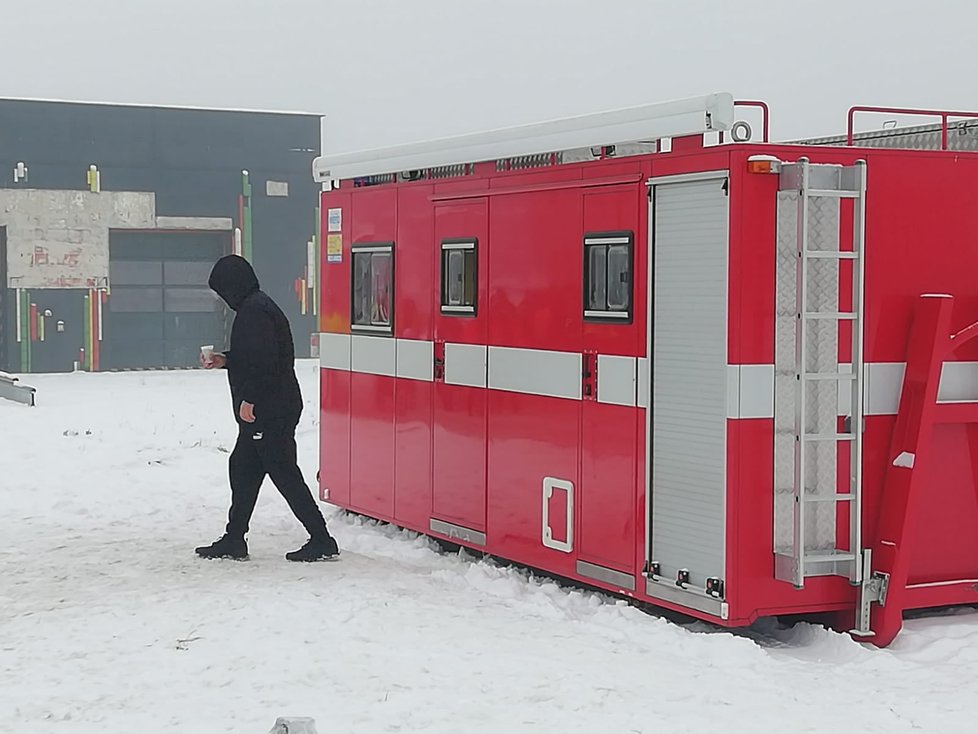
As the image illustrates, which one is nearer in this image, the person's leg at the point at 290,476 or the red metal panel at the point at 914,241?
the red metal panel at the point at 914,241

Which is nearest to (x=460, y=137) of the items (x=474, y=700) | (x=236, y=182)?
(x=474, y=700)

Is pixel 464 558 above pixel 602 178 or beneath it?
beneath

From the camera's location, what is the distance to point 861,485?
8.07m

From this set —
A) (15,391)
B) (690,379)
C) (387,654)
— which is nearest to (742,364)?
(690,379)

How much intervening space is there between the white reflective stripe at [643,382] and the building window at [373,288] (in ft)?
10.9

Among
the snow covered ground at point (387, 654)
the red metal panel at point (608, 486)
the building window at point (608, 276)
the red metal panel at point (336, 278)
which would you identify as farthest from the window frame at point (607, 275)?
the red metal panel at point (336, 278)

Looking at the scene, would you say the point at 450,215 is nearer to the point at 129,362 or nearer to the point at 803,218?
the point at 803,218

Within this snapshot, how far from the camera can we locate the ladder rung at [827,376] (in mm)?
7784

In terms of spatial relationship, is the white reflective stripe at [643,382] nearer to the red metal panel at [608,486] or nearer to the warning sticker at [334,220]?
the red metal panel at [608,486]

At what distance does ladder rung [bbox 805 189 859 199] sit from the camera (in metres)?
7.75

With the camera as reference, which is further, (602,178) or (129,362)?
(129,362)

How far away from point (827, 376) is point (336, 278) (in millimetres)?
5515

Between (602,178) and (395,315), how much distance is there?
2954 mm

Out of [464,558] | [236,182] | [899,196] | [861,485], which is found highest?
[236,182]
